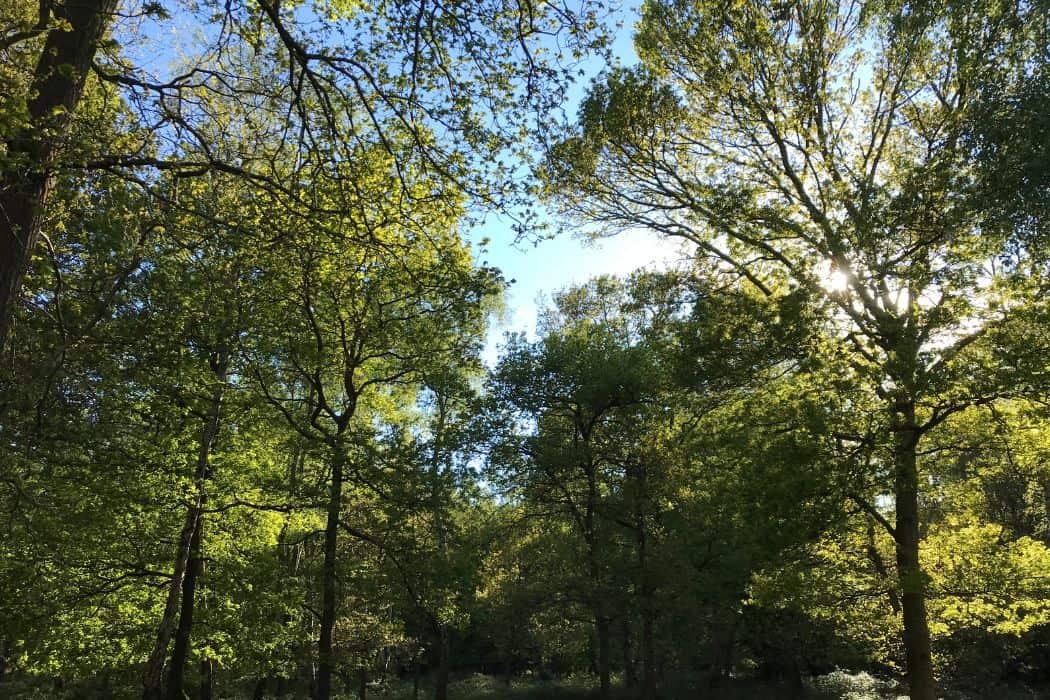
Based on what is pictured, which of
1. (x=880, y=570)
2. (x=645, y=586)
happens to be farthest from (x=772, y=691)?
(x=880, y=570)

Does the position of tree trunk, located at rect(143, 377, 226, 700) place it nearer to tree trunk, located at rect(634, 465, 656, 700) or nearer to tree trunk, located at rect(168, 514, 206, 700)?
tree trunk, located at rect(168, 514, 206, 700)

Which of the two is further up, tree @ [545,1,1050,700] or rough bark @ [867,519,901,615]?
tree @ [545,1,1050,700]

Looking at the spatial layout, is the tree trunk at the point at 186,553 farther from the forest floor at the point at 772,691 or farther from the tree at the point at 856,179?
the forest floor at the point at 772,691

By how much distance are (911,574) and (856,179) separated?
21.1ft

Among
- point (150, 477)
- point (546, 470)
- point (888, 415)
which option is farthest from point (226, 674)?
point (888, 415)

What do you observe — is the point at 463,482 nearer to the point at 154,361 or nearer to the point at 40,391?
the point at 154,361

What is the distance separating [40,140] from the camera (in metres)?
4.13

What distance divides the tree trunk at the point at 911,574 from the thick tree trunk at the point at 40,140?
1023 centimetres

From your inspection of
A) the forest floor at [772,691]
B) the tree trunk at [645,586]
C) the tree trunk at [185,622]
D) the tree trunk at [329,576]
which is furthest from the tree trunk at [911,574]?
the tree trunk at [185,622]

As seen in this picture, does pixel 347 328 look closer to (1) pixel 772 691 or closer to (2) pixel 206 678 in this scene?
(2) pixel 206 678

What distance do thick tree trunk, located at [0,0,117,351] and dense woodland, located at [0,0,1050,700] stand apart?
3 cm

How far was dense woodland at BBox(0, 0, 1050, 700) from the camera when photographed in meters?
5.86

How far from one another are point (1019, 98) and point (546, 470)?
39.8ft

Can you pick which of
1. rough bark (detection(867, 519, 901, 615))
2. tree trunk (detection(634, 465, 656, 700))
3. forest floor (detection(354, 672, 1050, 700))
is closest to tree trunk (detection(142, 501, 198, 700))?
tree trunk (detection(634, 465, 656, 700))
